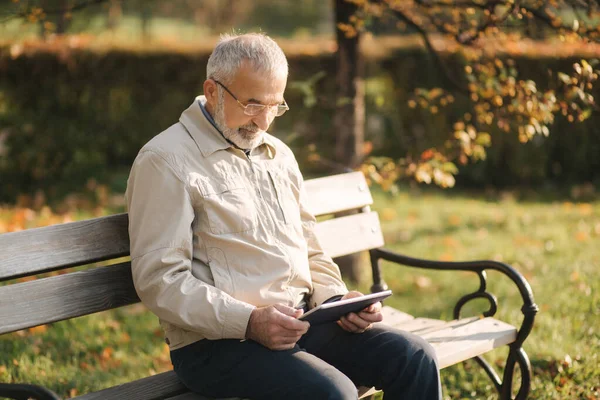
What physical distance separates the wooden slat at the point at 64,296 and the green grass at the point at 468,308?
1.15 metres

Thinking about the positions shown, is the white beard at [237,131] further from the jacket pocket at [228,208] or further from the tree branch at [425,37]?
the tree branch at [425,37]

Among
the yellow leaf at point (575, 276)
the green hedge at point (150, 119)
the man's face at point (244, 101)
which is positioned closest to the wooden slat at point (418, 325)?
the man's face at point (244, 101)

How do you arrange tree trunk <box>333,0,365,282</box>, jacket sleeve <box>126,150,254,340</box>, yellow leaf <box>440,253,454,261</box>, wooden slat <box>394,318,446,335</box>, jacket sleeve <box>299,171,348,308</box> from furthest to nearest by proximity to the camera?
yellow leaf <box>440,253,454,261</box>
tree trunk <box>333,0,365,282</box>
wooden slat <box>394,318,446,335</box>
jacket sleeve <box>299,171,348,308</box>
jacket sleeve <box>126,150,254,340</box>

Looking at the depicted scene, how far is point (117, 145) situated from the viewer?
9.15 meters

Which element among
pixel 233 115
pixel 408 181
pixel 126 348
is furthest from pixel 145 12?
pixel 233 115

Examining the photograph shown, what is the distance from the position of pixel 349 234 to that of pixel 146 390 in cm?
134

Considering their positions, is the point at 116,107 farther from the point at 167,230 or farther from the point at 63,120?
the point at 167,230

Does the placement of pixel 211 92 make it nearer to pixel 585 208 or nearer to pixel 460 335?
pixel 460 335

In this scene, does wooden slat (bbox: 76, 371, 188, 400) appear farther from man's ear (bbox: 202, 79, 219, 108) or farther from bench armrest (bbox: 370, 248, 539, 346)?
bench armrest (bbox: 370, 248, 539, 346)

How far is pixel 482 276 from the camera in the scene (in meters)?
3.59

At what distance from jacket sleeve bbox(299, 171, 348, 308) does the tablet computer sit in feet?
0.84

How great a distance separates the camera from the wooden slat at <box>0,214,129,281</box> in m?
2.58

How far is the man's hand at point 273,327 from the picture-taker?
2.54m

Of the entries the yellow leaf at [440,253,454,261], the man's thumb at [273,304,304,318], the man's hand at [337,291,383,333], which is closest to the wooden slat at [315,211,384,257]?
the man's hand at [337,291,383,333]
